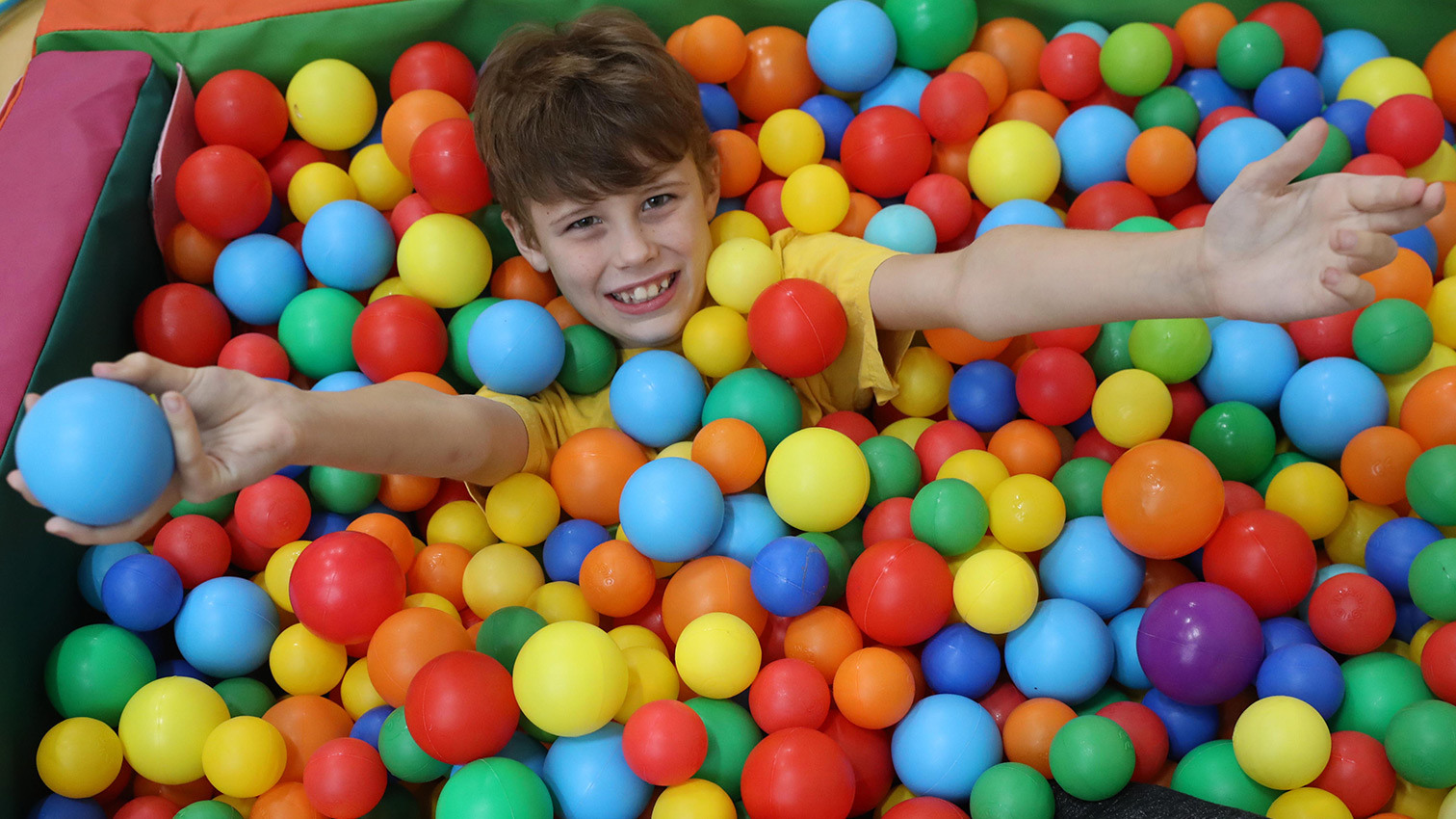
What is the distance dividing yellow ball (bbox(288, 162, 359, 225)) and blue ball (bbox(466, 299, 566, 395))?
19.2 inches

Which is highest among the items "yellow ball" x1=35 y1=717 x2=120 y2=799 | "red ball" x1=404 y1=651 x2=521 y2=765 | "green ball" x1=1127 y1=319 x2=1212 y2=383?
"green ball" x1=1127 y1=319 x2=1212 y2=383

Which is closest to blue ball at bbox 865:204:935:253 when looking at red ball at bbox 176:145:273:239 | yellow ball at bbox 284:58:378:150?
yellow ball at bbox 284:58:378:150

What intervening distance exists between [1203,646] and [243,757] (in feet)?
3.84

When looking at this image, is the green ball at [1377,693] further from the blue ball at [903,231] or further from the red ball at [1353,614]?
the blue ball at [903,231]

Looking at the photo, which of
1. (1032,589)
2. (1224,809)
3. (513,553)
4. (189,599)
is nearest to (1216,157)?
(1032,589)

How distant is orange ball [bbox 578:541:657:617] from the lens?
1.51 meters

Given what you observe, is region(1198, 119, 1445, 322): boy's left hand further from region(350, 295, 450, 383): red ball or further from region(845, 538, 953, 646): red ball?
region(350, 295, 450, 383): red ball

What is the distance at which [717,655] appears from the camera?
138 cm

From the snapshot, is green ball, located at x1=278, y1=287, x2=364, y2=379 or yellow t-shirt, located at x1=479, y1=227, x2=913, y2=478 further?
green ball, located at x1=278, y1=287, x2=364, y2=379

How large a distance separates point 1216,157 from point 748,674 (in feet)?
4.04

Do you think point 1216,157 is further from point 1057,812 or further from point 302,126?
point 302,126

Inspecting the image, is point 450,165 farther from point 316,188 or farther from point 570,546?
point 570,546

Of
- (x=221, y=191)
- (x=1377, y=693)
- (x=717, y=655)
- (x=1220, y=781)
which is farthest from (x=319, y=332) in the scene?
(x=1377, y=693)

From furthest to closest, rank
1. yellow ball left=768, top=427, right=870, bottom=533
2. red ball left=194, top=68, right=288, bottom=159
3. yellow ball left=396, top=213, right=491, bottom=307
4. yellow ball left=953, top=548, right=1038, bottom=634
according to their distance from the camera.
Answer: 1. red ball left=194, top=68, right=288, bottom=159
2. yellow ball left=396, top=213, right=491, bottom=307
3. yellow ball left=768, top=427, right=870, bottom=533
4. yellow ball left=953, top=548, right=1038, bottom=634
